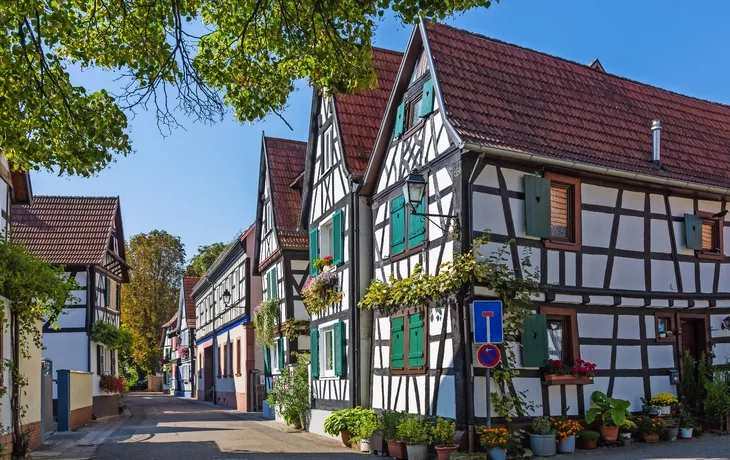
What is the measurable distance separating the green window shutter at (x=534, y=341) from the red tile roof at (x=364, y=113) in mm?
6362

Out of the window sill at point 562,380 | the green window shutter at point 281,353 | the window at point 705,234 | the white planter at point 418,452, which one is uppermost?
the window at point 705,234

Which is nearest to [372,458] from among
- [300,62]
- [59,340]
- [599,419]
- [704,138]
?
[599,419]

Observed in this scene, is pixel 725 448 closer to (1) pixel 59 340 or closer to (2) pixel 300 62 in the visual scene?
(2) pixel 300 62

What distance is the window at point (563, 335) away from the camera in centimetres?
1495

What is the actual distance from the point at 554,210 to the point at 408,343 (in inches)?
150

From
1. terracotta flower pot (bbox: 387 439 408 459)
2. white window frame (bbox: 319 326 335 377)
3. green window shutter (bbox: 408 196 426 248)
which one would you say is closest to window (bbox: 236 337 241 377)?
white window frame (bbox: 319 326 335 377)

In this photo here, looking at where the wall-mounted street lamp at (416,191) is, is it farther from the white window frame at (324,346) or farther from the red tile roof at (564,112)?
the white window frame at (324,346)

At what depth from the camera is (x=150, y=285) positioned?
65.3m

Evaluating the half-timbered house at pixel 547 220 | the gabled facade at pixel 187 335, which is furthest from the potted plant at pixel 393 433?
the gabled facade at pixel 187 335

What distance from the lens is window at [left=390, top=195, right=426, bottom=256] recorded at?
1578cm

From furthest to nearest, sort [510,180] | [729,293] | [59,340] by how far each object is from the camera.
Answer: [59,340], [729,293], [510,180]

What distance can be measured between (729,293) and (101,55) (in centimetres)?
1359

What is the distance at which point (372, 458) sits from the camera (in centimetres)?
1533

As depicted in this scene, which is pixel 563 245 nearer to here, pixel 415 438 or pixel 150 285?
pixel 415 438
